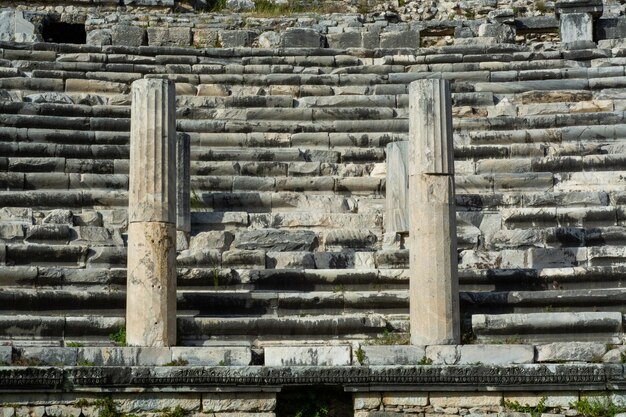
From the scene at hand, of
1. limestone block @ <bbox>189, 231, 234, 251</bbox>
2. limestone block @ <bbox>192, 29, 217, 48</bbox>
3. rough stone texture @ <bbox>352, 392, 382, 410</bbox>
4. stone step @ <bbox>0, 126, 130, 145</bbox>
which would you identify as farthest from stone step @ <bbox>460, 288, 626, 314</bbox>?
limestone block @ <bbox>192, 29, 217, 48</bbox>

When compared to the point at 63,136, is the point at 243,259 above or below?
below

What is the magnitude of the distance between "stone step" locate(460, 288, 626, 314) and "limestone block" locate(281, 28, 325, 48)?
350 inches

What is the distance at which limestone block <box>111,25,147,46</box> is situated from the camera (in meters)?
20.0

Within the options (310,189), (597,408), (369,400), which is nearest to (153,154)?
(369,400)

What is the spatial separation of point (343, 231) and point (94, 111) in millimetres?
4367

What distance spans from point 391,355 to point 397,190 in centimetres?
304

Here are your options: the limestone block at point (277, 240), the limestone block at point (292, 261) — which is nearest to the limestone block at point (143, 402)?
the limestone block at point (292, 261)

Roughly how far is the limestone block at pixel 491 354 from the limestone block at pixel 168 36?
1080 cm

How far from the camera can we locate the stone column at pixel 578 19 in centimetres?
1959

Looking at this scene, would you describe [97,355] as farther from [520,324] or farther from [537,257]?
[537,257]

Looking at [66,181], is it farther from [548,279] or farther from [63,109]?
[548,279]

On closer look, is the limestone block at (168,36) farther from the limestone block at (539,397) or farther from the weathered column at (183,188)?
the limestone block at (539,397)

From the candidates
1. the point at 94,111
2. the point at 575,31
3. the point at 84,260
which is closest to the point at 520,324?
the point at 84,260

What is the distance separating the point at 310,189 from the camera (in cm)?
1463
